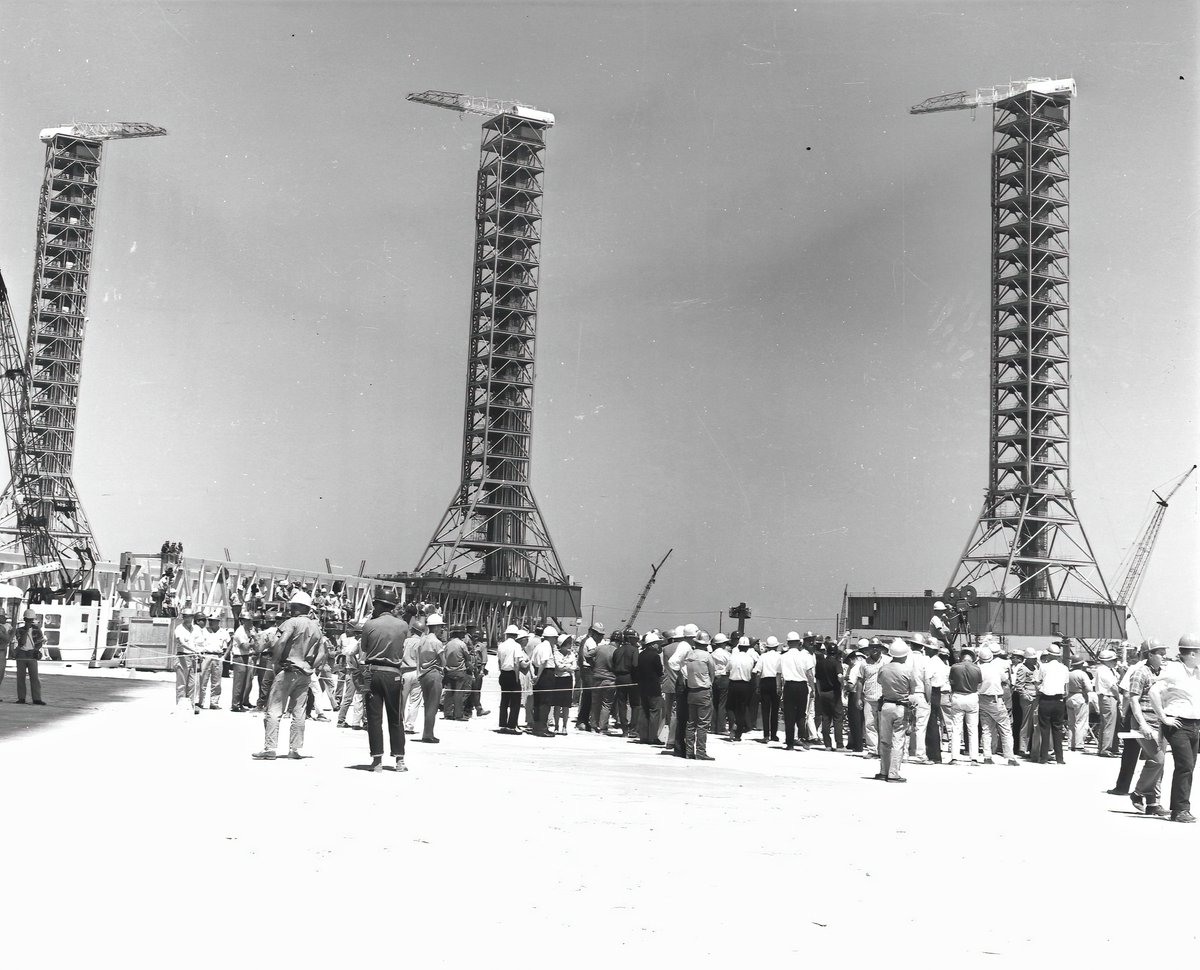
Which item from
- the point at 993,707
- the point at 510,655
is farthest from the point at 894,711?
the point at 510,655

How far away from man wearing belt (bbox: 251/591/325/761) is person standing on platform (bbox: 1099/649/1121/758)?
13164mm

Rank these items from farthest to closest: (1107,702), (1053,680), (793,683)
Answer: (1107,702) → (793,683) → (1053,680)

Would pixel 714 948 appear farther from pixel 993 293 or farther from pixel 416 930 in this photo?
pixel 993 293

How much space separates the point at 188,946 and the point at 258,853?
79.2 inches

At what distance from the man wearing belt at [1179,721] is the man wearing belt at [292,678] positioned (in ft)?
27.3

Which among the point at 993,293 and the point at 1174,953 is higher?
the point at 993,293

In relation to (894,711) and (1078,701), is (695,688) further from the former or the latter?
(1078,701)

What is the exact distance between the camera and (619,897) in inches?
281

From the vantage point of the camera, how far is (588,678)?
20.7m

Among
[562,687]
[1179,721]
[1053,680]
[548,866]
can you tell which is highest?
[1053,680]

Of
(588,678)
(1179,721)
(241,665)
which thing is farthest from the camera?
(588,678)

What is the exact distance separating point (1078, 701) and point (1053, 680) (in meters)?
3.02

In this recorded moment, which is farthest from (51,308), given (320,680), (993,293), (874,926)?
(874,926)

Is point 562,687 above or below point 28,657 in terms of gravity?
below
